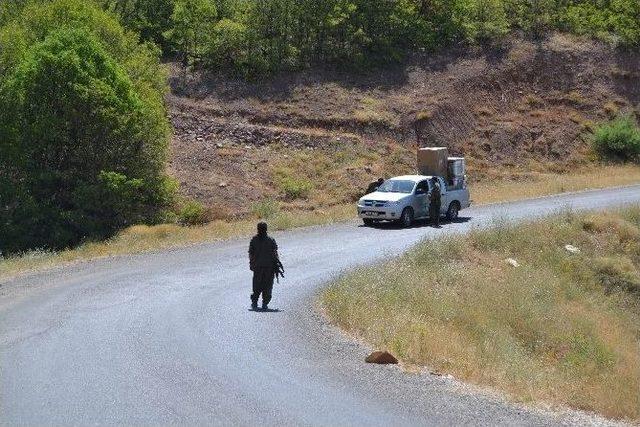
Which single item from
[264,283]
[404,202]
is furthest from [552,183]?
[264,283]

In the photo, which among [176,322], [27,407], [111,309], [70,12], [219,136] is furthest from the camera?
[219,136]

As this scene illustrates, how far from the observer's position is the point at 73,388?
10234mm

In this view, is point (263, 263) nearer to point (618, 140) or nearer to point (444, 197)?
point (444, 197)

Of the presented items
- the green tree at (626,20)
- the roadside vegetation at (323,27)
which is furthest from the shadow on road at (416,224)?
the green tree at (626,20)

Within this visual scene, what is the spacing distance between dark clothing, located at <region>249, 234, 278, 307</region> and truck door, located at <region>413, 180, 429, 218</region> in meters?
15.6

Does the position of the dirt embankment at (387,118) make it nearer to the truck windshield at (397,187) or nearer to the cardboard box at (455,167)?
the cardboard box at (455,167)

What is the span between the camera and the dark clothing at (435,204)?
30359 millimetres

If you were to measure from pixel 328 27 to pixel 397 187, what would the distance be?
71.1ft

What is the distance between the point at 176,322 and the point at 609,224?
1968 centimetres

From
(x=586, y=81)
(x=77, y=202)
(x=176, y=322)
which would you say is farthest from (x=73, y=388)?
(x=586, y=81)

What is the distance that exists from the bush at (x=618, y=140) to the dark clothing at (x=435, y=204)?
71.0ft

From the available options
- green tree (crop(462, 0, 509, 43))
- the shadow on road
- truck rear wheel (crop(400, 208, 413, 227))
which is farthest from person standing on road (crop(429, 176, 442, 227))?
green tree (crop(462, 0, 509, 43))

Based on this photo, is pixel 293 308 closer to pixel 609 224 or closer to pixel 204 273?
pixel 204 273

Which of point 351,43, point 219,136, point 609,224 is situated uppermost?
point 351,43
